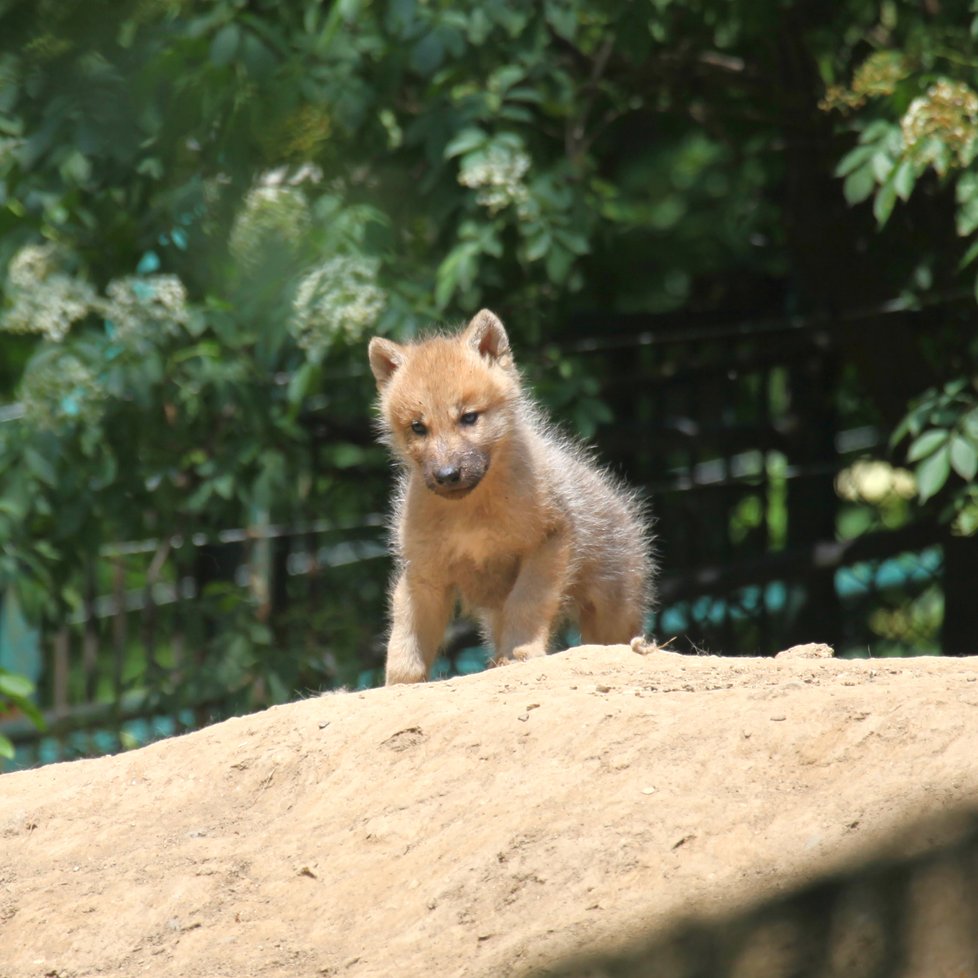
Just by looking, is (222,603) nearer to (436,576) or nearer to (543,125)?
(436,576)

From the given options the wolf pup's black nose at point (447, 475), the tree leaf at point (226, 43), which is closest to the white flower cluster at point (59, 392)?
the tree leaf at point (226, 43)

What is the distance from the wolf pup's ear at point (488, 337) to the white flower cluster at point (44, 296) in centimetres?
178

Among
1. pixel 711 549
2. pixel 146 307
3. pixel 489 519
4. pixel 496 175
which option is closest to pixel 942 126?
pixel 496 175

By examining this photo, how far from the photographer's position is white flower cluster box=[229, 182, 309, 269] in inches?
131

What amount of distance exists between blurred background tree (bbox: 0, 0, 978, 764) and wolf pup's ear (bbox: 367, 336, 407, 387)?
22 centimetres

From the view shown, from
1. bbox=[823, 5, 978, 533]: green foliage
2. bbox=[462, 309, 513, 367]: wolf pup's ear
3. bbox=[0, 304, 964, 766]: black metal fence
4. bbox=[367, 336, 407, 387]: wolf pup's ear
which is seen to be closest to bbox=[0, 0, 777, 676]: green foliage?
bbox=[367, 336, 407, 387]: wolf pup's ear

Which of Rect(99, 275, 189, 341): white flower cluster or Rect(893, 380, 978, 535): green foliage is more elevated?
A: Rect(99, 275, 189, 341): white flower cluster

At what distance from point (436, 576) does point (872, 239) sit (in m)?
4.01

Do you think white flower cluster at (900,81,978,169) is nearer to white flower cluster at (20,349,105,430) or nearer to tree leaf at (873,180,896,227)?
tree leaf at (873,180,896,227)

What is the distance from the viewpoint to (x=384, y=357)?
251 inches

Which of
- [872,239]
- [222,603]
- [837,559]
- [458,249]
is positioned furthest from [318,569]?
[872,239]

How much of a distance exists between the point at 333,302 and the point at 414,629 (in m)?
1.53

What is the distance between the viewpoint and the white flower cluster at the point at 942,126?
19.7 feet

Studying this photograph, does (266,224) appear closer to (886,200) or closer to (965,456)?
(886,200)
